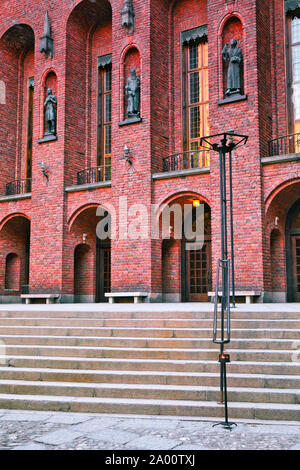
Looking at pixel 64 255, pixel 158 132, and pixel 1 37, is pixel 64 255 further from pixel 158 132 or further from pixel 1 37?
pixel 1 37

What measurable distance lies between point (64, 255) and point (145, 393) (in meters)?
11.4

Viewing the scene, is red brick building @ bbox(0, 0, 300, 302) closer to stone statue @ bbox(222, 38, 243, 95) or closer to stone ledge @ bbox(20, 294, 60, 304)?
stone statue @ bbox(222, 38, 243, 95)

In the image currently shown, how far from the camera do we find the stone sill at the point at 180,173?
14.6m

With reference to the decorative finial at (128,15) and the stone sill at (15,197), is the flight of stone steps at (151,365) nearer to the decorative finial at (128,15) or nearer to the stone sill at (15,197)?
the stone sill at (15,197)

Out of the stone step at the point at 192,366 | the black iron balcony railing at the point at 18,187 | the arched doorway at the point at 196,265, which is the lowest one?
the stone step at the point at 192,366

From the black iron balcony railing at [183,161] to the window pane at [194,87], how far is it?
1992 mm

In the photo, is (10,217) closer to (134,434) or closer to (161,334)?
(161,334)

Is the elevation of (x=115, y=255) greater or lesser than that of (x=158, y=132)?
lesser

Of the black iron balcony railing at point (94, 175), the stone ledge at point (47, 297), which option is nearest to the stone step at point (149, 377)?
the stone ledge at point (47, 297)

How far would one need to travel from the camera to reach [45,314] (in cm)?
912

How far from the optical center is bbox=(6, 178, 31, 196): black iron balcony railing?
19.9 metres

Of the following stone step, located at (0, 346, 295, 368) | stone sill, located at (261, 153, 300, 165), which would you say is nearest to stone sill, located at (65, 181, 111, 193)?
stone sill, located at (261, 153, 300, 165)

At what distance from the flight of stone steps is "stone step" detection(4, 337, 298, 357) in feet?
0.05
